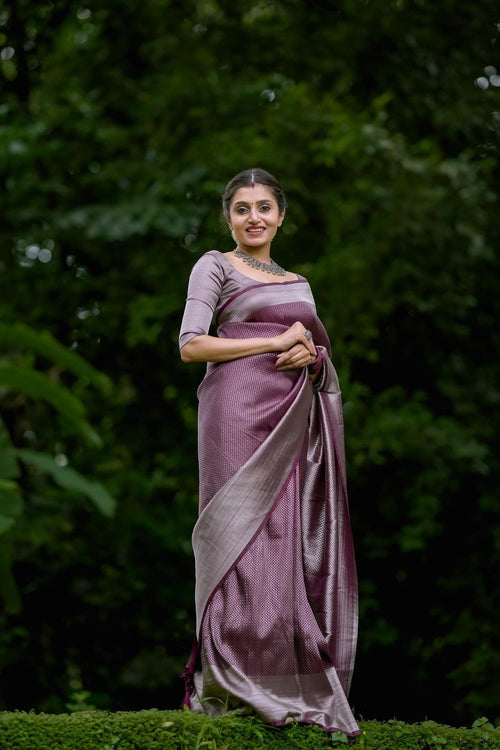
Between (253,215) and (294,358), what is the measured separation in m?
0.52

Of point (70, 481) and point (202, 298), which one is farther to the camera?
point (202, 298)

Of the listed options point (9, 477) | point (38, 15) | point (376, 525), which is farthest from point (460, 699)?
point (9, 477)

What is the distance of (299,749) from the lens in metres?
3.07

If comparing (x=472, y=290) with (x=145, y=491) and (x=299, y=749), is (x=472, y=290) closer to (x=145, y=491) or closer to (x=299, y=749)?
(x=145, y=491)

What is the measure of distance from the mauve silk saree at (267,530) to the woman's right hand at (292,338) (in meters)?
0.06

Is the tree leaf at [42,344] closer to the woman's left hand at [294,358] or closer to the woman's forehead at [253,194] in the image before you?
the woman's left hand at [294,358]

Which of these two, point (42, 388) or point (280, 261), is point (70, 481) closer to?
point (42, 388)

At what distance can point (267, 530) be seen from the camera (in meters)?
3.33

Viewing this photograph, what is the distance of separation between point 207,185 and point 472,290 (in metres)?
2.34

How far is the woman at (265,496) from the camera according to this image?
3.22 metres

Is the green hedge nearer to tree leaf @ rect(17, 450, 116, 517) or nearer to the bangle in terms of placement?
the bangle

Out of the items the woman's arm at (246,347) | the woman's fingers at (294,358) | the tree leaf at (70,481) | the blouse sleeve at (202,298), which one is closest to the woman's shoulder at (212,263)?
the blouse sleeve at (202,298)

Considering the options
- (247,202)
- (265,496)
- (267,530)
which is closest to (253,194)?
(247,202)

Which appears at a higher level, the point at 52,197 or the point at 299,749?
the point at 52,197
